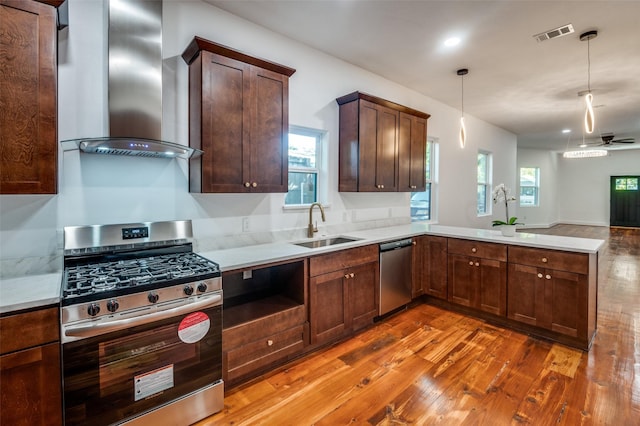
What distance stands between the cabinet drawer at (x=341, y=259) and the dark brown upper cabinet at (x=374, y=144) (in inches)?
30.5

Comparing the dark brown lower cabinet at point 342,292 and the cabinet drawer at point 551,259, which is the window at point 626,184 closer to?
the cabinet drawer at point 551,259

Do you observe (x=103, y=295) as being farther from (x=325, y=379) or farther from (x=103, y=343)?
(x=325, y=379)

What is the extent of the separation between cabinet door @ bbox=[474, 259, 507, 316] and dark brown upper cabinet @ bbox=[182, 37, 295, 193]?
2.25m

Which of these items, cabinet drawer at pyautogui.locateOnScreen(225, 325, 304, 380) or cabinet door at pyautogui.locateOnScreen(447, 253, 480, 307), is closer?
cabinet drawer at pyautogui.locateOnScreen(225, 325, 304, 380)

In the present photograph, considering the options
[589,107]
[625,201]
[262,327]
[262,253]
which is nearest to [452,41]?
[589,107]

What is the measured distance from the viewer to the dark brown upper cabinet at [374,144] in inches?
136

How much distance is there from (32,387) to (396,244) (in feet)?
9.56

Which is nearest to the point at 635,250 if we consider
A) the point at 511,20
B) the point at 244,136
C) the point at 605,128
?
the point at 605,128

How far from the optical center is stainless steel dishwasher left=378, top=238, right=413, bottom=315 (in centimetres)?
322

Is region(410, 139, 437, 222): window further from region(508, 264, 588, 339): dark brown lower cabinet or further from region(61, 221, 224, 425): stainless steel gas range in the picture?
region(61, 221, 224, 425): stainless steel gas range

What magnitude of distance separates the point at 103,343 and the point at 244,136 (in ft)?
5.33

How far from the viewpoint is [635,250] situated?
711 centimetres

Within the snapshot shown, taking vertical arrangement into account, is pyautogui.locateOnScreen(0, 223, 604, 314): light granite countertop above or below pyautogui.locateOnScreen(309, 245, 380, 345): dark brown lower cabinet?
above

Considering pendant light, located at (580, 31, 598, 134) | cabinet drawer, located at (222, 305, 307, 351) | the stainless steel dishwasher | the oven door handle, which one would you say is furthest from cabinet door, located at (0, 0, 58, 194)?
pendant light, located at (580, 31, 598, 134)
